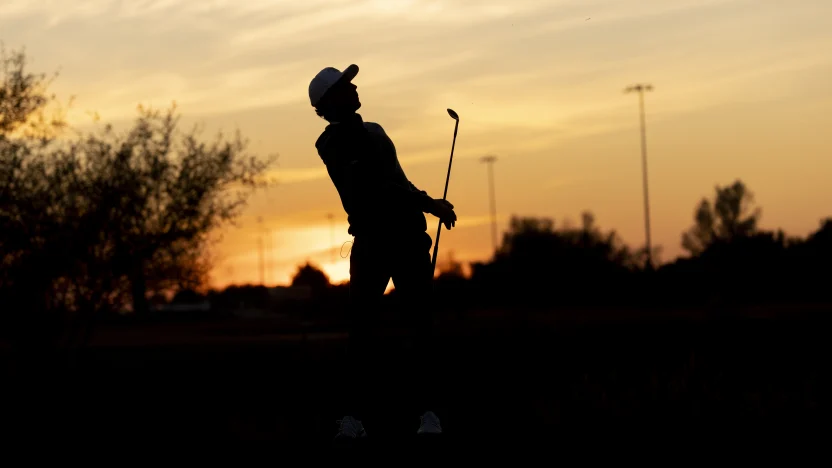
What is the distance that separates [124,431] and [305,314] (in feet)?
305

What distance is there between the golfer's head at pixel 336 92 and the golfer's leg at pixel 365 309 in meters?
0.80

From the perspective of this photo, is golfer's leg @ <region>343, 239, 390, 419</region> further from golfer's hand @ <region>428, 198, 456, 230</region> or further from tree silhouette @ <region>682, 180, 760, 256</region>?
tree silhouette @ <region>682, 180, 760, 256</region>

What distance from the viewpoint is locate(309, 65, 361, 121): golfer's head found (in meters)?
7.55

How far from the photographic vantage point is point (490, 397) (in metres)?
9.56

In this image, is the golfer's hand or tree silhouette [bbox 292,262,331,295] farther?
tree silhouette [bbox 292,262,331,295]

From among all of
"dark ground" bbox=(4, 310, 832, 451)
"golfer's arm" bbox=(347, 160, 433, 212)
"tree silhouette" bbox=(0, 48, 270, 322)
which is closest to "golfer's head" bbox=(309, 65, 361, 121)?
"golfer's arm" bbox=(347, 160, 433, 212)

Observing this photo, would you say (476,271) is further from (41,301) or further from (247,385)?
(247,385)

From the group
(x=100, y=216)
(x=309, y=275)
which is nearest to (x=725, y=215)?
(x=309, y=275)

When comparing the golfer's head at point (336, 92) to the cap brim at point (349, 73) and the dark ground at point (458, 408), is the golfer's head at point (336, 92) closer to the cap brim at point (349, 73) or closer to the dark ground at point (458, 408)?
the cap brim at point (349, 73)

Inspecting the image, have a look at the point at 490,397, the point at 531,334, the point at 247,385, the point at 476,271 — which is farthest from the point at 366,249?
the point at 476,271

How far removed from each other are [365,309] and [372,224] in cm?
50

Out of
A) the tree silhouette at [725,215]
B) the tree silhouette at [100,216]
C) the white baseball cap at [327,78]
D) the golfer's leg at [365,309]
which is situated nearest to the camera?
the white baseball cap at [327,78]

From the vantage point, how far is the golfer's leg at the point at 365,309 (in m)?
A: 7.71

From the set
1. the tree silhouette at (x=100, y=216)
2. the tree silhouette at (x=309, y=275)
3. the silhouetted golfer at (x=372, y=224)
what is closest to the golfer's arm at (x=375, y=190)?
the silhouetted golfer at (x=372, y=224)
